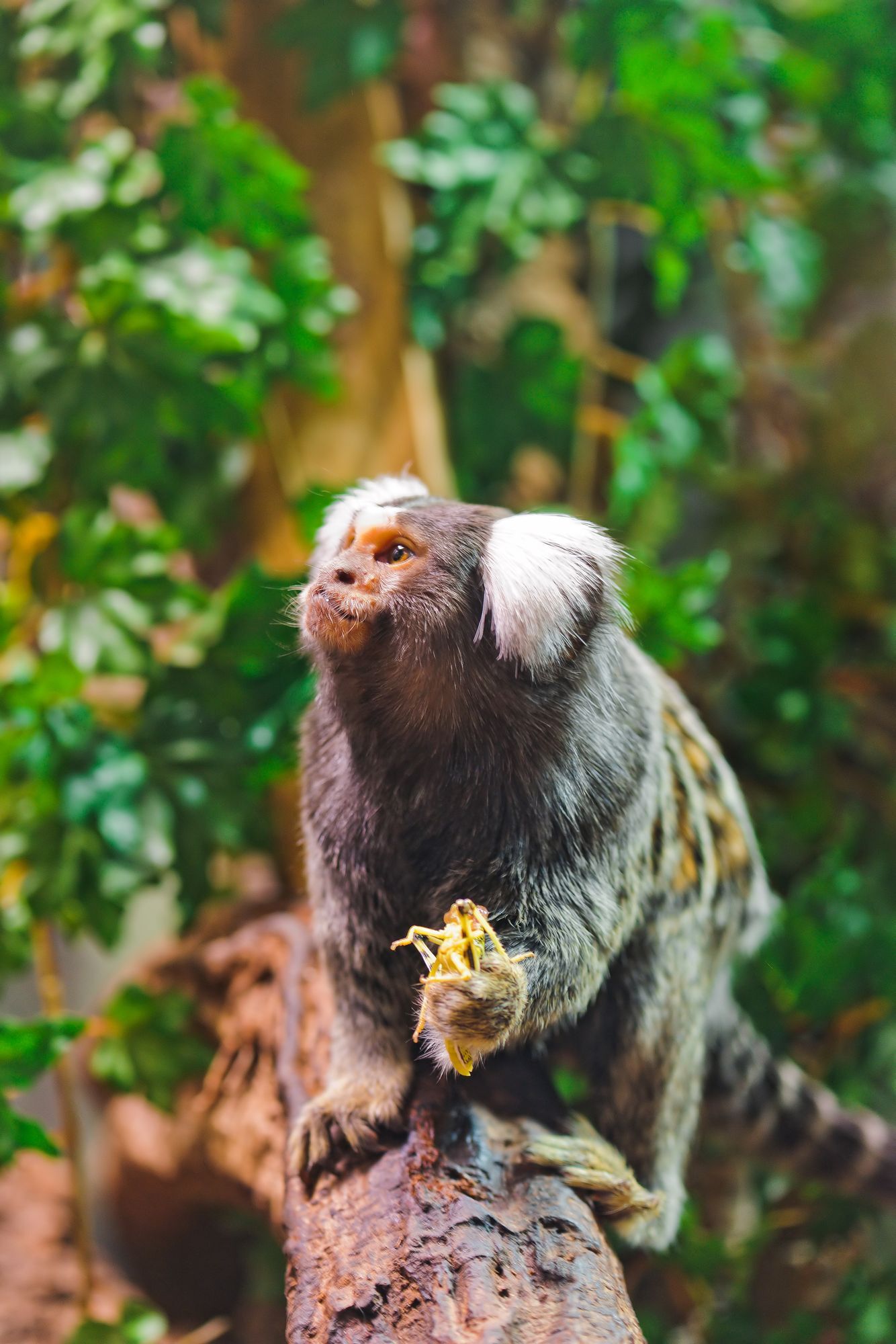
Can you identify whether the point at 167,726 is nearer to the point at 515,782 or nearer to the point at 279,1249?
the point at 515,782

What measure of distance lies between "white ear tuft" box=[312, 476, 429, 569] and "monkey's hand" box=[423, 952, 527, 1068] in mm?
622

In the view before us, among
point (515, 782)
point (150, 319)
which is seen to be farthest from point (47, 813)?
point (515, 782)

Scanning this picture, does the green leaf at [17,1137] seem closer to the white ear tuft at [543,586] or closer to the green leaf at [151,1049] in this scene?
the green leaf at [151,1049]

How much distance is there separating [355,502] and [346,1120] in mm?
875

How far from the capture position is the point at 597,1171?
1399mm

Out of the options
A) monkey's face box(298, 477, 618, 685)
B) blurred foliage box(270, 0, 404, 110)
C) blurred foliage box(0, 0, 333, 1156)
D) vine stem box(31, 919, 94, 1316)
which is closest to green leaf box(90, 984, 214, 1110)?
blurred foliage box(0, 0, 333, 1156)

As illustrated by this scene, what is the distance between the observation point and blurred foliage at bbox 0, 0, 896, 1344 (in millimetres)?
2166

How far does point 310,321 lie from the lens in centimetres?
243

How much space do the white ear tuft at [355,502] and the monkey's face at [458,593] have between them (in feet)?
0.42

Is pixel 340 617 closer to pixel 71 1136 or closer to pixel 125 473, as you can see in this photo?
pixel 125 473

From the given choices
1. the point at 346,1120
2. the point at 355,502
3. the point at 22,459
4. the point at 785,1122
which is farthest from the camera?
the point at 22,459

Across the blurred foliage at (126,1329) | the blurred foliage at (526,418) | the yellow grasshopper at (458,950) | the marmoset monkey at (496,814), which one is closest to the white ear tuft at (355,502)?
the marmoset monkey at (496,814)

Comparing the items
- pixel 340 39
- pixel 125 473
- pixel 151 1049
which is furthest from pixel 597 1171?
pixel 340 39

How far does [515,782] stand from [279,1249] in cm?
181
